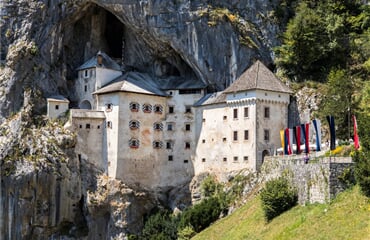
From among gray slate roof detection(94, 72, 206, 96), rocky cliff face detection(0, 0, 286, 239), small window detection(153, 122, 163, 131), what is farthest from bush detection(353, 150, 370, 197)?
small window detection(153, 122, 163, 131)

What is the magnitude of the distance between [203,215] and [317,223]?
24702mm

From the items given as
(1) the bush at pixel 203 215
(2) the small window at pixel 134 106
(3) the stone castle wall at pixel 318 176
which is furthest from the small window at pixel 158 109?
(3) the stone castle wall at pixel 318 176

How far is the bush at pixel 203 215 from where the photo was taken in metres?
74.4

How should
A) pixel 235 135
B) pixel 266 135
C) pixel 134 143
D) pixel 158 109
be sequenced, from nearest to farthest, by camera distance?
pixel 266 135 → pixel 235 135 → pixel 134 143 → pixel 158 109

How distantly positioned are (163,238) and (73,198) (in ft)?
45.9

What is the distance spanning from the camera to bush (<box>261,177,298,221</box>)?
59062 mm

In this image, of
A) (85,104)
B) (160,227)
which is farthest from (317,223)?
(85,104)

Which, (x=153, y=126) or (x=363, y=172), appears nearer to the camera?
(x=363, y=172)

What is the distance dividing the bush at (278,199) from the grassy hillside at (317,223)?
2.71 ft

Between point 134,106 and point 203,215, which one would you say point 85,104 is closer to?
point 134,106

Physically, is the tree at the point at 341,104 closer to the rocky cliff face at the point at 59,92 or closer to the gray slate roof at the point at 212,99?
the gray slate roof at the point at 212,99

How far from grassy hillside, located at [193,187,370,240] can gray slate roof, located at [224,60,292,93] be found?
58.9ft

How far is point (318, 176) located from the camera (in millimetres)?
55938

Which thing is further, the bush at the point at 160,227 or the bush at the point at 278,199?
the bush at the point at 160,227
